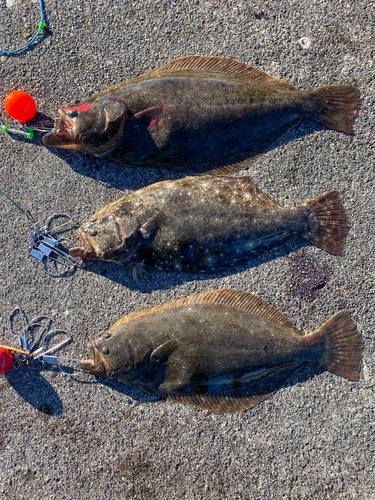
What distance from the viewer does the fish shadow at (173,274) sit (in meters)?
3.09

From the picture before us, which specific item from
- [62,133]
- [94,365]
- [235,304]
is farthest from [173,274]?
[62,133]

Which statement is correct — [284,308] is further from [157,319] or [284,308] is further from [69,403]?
[69,403]

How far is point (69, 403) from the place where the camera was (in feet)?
10.2

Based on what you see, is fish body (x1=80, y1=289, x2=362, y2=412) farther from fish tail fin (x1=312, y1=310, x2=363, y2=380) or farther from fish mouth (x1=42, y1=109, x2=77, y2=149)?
fish mouth (x1=42, y1=109, x2=77, y2=149)

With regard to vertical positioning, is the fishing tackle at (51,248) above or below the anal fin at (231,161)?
below

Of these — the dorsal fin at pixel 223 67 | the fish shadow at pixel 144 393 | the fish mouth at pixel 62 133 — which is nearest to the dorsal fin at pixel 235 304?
the fish shadow at pixel 144 393

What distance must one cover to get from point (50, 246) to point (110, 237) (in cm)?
77

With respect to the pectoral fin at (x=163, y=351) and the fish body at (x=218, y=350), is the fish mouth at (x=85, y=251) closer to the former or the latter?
the fish body at (x=218, y=350)

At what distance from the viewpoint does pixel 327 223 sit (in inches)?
120

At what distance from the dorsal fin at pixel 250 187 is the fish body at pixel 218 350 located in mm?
947

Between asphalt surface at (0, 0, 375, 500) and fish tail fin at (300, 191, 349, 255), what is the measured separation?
13cm

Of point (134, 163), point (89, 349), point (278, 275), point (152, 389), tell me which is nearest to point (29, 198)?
point (134, 163)

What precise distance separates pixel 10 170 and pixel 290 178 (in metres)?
2.85

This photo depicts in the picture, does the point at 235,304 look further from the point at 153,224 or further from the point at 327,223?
the point at 327,223
